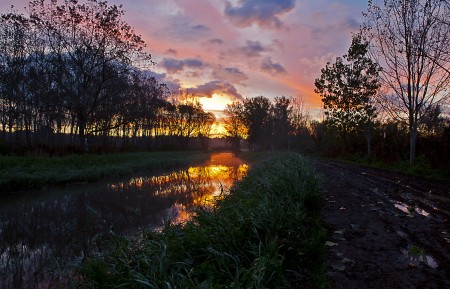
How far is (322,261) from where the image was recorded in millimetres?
4266

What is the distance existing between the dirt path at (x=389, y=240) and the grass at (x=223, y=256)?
41 centimetres

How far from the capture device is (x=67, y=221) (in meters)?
8.47

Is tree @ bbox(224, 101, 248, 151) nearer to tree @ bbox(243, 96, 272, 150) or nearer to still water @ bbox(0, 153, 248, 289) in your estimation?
tree @ bbox(243, 96, 272, 150)

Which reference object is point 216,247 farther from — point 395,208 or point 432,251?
point 395,208

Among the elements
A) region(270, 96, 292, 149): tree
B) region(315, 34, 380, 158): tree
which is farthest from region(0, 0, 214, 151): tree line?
region(270, 96, 292, 149): tree

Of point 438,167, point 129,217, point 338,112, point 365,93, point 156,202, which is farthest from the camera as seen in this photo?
point 338,112

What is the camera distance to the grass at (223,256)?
3.15m

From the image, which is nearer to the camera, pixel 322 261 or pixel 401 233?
pixel 322 261

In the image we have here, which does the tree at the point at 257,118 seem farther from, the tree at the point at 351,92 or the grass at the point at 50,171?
the grass at the point at 50,171

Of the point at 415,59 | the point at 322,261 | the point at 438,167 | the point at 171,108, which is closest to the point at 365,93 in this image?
the point at 415,59

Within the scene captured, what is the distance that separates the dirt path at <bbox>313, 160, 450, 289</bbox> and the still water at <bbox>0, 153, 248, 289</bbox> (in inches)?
141

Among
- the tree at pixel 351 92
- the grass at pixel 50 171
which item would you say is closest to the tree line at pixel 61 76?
the grass at pixel 50 171

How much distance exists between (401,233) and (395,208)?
2342 millimetres

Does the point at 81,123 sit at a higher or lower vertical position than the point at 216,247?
higher
